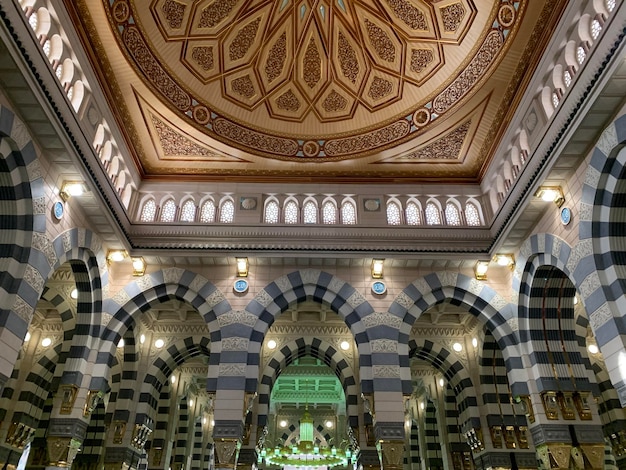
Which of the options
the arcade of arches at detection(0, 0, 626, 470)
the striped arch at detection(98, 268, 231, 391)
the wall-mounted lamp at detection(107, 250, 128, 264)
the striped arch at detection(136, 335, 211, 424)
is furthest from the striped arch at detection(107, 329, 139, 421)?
the wall-mounted lamp at detection(107, 250, 128, 264)

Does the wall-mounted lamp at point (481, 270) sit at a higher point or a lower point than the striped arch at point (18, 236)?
higher

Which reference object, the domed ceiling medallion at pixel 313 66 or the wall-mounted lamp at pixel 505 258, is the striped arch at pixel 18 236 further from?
the wall-mounted lamp at pixel 505 258

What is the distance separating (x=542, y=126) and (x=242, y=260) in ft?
22.2

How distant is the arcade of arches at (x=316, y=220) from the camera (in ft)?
26.3

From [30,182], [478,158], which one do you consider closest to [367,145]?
[478,158]

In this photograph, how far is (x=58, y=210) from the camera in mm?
8719

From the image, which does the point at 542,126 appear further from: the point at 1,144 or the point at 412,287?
the point at 1,144

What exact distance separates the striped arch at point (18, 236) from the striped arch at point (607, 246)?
8.95m

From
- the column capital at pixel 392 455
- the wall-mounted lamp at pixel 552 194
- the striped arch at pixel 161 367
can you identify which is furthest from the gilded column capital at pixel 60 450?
the wall-mounted lamp at pixel 552 194

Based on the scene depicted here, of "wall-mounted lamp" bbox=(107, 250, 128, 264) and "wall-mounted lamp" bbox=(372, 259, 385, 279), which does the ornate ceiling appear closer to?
"wall-mounted lamp" bbox=(107, 250, 128, 264)

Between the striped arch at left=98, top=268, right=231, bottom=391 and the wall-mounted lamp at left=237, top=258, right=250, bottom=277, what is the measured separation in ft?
2.10

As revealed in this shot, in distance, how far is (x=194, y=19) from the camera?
10750mm

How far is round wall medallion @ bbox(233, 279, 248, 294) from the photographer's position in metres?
11.1

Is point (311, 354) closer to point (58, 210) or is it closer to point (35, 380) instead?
point (35, 380)
